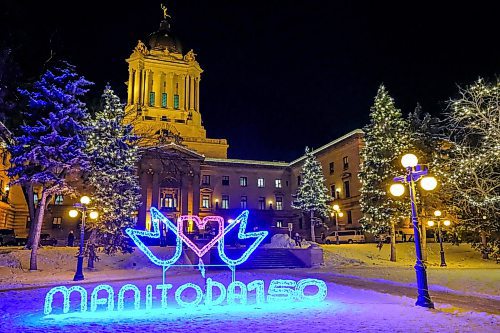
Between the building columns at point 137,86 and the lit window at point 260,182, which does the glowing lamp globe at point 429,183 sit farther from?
the building columns at point 137,86

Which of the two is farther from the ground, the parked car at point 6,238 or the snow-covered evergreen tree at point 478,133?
the snow-covered evergreen tree at point 478,133

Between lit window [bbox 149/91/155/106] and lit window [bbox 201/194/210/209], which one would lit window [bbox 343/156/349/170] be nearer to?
lit window [bbox 201/194/210/209]

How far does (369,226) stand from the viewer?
36.4 meters

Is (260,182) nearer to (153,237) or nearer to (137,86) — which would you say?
(137,86)

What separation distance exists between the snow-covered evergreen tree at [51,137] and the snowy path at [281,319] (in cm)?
1520

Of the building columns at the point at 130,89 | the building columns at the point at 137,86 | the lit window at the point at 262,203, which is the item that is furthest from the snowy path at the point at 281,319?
the building columns at the point at 130,89

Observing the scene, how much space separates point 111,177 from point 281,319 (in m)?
22.0

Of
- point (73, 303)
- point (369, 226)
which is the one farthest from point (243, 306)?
point (369, 226)

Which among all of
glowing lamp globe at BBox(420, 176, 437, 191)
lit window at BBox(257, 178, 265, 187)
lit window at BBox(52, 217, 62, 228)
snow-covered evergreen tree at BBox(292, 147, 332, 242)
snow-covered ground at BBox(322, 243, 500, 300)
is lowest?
snow-covered ground at BBox(322, 243, 500, 300)

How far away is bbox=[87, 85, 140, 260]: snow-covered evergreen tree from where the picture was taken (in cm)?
2935

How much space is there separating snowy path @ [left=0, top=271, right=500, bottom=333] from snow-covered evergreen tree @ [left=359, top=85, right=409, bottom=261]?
22897 mm

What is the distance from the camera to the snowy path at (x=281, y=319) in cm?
938

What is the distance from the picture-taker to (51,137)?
26906 millimetres

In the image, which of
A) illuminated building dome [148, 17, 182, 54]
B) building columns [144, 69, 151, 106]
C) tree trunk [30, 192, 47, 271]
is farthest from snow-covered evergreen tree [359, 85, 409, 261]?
illuminated building dome [148, 17, 182, 54]
